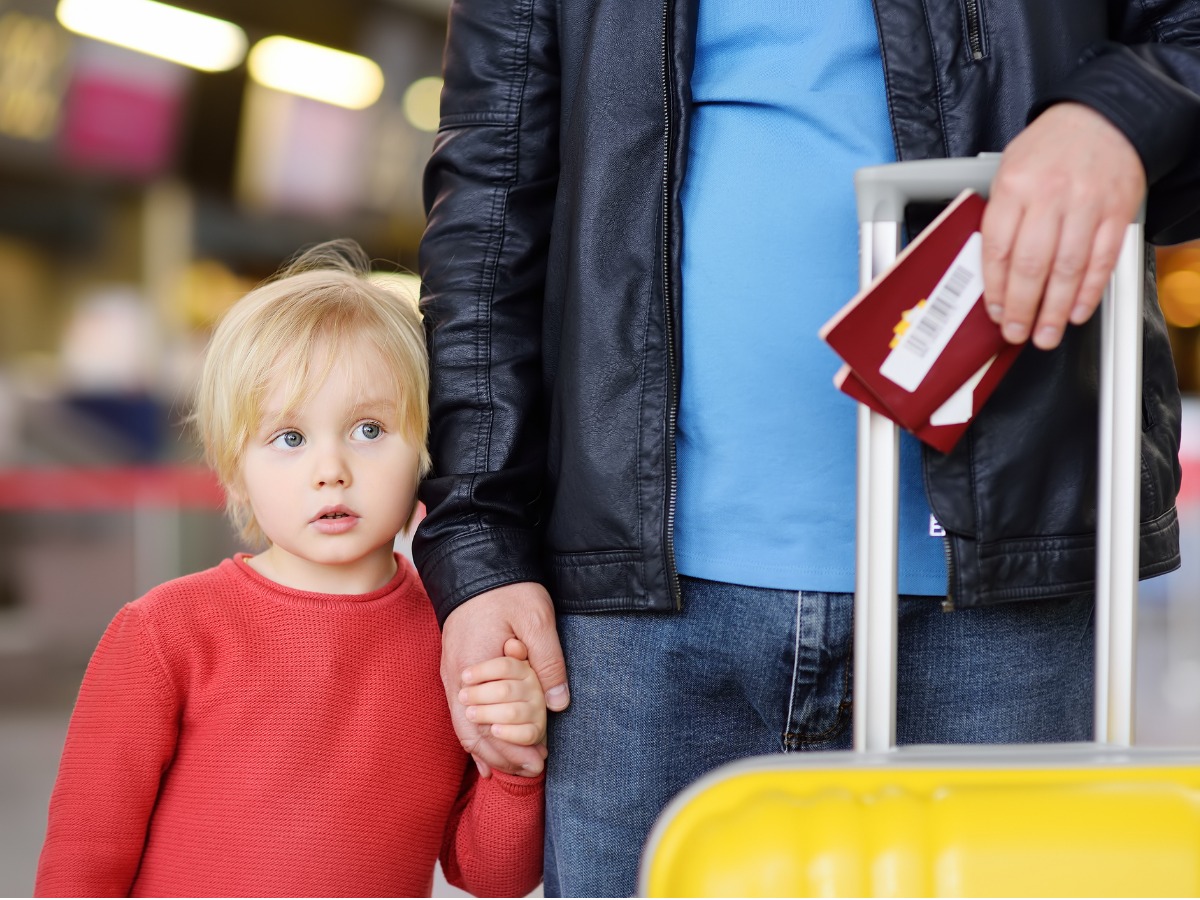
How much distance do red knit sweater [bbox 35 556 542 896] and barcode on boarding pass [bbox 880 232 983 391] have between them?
2.02 ft

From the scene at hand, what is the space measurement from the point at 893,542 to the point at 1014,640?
0.77 ft

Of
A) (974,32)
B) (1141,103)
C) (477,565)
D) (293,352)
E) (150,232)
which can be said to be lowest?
(477,565)

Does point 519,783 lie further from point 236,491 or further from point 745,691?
point 236,491

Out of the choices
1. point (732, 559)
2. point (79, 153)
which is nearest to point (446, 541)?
point (732, 559)

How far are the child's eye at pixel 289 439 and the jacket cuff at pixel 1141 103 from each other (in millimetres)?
810

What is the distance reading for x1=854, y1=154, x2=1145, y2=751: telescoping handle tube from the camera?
0.92 meters

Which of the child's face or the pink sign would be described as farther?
the pink sign

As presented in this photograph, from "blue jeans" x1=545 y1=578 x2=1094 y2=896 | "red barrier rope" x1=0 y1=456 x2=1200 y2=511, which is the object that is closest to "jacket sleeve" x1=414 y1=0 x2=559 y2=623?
"blue jeans" x1=545 y1=578 x2=1094 y2=896

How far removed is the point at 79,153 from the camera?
257 inches

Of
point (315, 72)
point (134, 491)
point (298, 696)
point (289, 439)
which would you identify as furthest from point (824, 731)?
point (315, 72)

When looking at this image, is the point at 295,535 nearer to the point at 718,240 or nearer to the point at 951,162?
the point at 718,240

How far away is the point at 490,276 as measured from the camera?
1.25m

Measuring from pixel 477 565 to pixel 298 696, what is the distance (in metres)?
0.26

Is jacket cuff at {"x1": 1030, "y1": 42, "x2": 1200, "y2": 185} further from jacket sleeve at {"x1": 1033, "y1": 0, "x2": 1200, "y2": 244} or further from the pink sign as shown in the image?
the pink sign
